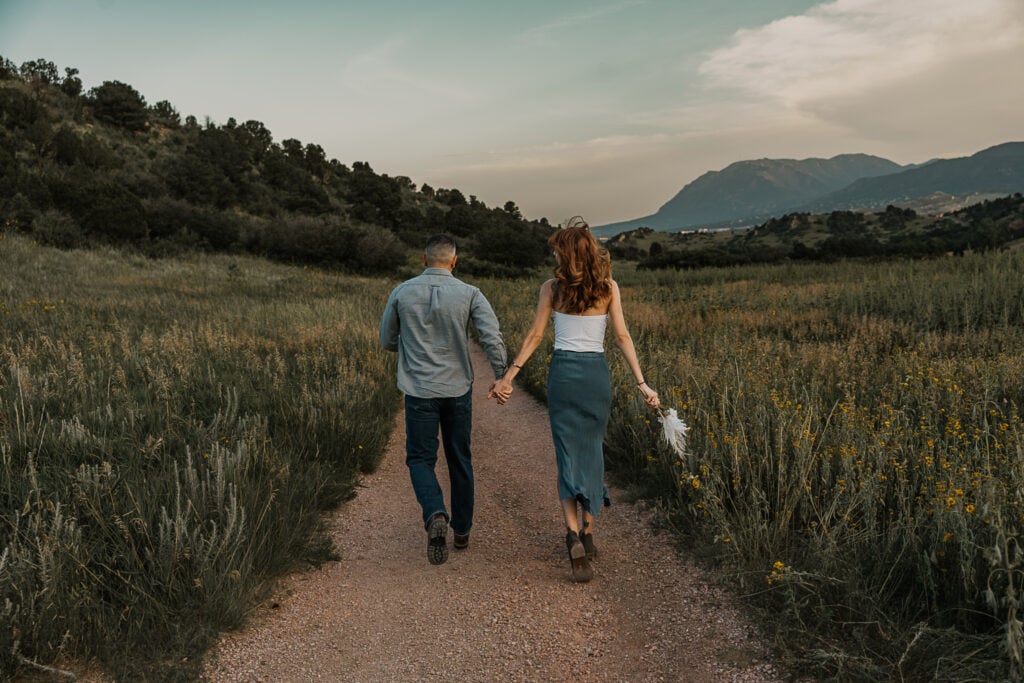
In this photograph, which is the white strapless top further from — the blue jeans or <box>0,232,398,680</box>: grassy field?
<box>0,232,398,680</box>: grassy field

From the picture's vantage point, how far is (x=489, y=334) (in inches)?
167

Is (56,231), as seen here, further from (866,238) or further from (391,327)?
(866,238)

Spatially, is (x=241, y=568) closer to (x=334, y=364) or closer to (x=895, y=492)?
(x=895, y=492)

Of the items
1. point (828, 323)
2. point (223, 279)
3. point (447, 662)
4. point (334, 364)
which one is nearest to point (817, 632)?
point (447, 662)

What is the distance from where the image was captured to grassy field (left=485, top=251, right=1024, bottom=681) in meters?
2.80

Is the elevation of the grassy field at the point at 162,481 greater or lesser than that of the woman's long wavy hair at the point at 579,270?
lesser

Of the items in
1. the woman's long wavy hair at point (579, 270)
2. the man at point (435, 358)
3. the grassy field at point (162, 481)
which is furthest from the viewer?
the man at point (435, 358)

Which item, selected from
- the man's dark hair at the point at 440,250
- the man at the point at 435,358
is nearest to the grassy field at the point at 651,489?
the man at the point at 435,358

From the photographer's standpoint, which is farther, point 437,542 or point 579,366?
point 437,542

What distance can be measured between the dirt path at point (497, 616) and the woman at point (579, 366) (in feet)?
1.27

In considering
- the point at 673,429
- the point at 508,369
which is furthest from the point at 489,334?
the point at 673,429

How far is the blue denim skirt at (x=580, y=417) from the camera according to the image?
3.96 meters

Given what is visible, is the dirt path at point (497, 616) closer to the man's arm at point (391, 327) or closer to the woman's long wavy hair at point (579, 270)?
the man's arm at point (391, 327)

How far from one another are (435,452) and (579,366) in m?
1.34
